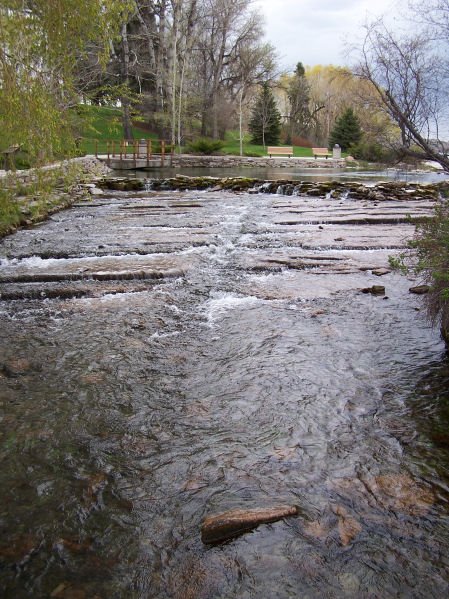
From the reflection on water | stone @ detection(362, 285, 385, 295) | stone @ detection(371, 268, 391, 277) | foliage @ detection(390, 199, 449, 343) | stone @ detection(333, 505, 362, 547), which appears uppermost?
the reflection on water

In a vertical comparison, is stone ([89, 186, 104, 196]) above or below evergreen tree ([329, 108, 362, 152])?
below

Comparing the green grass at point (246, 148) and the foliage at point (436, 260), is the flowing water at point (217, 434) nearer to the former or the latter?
the foliage at point (436, 260)

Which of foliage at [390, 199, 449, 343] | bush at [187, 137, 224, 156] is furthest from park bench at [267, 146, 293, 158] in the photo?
foliage at [390, 199, 449, 343]

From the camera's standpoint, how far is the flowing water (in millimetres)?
2447

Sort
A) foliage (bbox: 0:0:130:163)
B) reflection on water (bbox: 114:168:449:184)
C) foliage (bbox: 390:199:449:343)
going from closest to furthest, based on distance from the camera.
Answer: foliage (bbox: 390:199:449:343) → foliage (bbox: 0:0:130:163) → reflection on water (bbox: 114:168:449:184)

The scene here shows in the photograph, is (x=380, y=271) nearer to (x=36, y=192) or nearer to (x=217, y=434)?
(x=217, y=434)

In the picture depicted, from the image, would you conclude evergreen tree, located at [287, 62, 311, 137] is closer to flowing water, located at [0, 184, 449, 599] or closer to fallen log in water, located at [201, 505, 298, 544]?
flowing water, located at [0, 184, 449, 599]

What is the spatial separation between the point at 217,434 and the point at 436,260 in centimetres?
256

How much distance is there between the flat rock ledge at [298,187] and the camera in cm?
1805

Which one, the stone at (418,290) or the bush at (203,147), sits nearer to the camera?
the stone at (418,290)

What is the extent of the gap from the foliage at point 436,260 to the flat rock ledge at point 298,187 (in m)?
13.0

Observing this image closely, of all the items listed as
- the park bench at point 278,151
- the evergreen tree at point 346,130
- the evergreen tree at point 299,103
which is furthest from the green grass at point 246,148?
the evergreen tree at point 299,103

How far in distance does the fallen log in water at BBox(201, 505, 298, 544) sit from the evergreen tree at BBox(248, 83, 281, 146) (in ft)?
171

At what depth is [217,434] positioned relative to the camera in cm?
355
